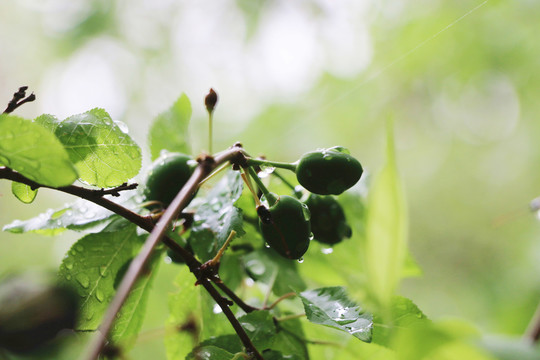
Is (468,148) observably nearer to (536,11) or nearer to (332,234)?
(536,11)

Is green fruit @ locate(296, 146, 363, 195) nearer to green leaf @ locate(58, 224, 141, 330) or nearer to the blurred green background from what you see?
green leaf @ locate(58, 224, 141, 330)

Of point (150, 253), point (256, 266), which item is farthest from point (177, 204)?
point (256, 266)

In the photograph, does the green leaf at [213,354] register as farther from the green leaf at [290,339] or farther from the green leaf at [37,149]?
the green leaf at [37,149]

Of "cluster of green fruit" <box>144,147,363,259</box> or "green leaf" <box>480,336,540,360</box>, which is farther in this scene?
"cluster of green fruit" <box>144,147,363,259</box>

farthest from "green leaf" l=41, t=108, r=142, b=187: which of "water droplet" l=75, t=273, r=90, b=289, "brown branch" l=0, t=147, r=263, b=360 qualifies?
"water droplet" l=75, t=273, r=90, b=289

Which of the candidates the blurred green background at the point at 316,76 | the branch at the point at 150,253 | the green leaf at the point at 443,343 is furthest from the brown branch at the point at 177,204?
the blurred green background at the point at 316,76

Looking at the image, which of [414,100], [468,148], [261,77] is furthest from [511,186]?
[261,77]
